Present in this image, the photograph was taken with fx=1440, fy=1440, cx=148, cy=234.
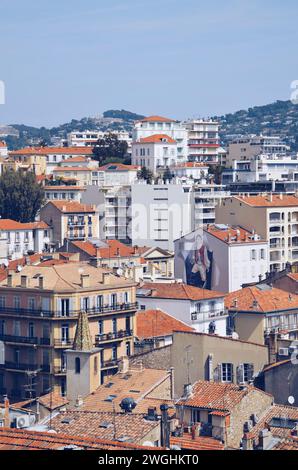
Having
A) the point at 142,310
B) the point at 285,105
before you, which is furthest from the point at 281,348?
the point at 285,105

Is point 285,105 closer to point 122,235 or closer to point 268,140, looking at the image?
point 268,140

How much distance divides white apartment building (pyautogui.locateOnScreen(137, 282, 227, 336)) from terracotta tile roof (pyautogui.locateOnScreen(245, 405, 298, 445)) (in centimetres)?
891

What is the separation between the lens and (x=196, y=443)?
47.0 ft

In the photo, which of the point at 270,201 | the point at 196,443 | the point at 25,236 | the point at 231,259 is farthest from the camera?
the point at 25,236

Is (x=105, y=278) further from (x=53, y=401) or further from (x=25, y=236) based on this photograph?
(x=25, y=236)

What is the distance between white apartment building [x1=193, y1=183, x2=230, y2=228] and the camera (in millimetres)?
43031

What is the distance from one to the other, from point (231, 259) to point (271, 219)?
4.62m

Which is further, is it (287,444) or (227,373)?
(227,373)

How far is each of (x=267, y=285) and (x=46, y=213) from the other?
17.8 m

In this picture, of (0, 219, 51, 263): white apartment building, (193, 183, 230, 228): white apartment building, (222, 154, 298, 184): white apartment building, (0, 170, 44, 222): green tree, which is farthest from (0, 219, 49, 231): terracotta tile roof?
(222, 154, 298, 184): white apartment building

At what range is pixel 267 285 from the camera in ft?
87.9

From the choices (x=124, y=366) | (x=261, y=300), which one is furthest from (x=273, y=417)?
(x=261, y=300)

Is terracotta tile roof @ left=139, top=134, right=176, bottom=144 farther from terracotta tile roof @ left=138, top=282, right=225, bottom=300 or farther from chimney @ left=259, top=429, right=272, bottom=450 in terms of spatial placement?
chimney @ left=259, top=429, right=272, bottom=450

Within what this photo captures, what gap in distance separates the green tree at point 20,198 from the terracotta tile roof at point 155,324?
21868 millimetres
